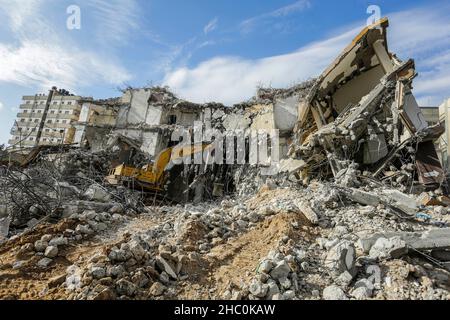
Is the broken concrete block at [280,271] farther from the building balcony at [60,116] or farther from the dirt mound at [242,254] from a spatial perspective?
the building balcony at [60,116]

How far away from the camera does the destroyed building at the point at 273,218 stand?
2.53 m

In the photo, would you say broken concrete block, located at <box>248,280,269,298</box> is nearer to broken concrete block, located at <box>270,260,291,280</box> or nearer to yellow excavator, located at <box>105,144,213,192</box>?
broken concrete block, located at <box>270,260,291,280</box>

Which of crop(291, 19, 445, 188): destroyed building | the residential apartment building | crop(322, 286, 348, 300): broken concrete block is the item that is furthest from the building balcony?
crop(322, 286, 348, 300): broken concrete block

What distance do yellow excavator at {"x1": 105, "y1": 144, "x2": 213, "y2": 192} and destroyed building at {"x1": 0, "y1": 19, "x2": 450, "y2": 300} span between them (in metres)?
0.03

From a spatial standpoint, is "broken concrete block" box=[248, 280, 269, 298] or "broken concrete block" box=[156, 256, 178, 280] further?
"broken concrete block" box=[156, 256, 178, 280]

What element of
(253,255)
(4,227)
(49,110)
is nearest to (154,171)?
(4,227)

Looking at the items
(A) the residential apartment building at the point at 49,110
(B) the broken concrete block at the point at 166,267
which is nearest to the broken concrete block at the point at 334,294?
(B) the broken concrete block at the point at 166,267

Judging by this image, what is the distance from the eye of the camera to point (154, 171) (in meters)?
8.80

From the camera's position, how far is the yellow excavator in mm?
8211

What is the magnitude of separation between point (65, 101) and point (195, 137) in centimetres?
2977

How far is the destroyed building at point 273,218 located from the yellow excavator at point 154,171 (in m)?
0.03

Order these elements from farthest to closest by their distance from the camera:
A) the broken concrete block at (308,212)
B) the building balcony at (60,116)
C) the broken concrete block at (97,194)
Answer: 1. the building balcony at (60,116)
2. the broken concrete block at (97,194)
3. the broken concrete block at (308,212)
